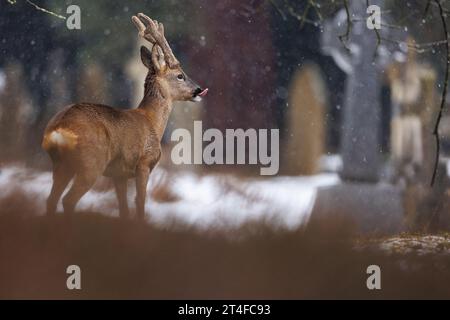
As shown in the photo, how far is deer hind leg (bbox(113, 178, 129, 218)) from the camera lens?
17.2ft

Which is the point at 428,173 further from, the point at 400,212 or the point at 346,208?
the point at 346,208

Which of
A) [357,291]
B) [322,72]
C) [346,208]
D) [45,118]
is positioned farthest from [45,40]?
[357,291]

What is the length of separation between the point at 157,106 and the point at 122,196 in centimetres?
80

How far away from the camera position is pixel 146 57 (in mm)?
5441

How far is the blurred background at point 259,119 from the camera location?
207 inches

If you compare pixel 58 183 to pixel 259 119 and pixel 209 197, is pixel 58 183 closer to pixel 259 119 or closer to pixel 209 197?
pixel 209 197

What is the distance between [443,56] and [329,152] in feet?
4.43

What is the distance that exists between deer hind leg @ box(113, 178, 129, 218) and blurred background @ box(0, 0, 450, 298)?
2.9 inches

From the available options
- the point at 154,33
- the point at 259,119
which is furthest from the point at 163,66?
the point at 259,119

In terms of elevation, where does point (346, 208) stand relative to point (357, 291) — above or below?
above

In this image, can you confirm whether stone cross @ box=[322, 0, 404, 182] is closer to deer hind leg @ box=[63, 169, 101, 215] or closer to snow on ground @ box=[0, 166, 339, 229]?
snow on ground @ box=[0, 166, 339, 229]

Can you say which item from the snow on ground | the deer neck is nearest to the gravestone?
the snow on ground

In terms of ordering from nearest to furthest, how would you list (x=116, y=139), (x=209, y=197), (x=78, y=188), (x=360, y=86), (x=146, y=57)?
(x=78, y=188) → (x=116, y=139) → (x=209, y=197) → (x=146, y=57) → (x=360, y=86)

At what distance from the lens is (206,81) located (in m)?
5.50
